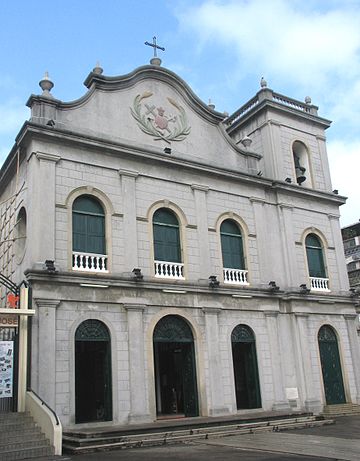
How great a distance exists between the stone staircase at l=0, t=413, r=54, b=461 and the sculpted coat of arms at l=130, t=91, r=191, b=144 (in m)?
9.70

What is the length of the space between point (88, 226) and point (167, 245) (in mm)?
2750

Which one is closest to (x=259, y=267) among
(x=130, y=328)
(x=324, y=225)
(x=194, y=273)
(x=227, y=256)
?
(x=227, y=256)

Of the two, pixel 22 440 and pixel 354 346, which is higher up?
pixel 354 346

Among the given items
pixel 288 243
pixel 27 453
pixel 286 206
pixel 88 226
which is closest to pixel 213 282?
pixel 288 243

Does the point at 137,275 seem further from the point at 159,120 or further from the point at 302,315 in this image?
the point at 302,315

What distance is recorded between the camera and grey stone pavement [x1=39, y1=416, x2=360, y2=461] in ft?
33.9

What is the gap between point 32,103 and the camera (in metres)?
16.1

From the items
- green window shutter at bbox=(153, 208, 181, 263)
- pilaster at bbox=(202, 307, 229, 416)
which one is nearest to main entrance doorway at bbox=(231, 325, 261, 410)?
pilaster at bbox=(202, 307, 229, 416)

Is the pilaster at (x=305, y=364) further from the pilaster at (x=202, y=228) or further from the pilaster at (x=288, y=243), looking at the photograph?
the pilaster at (x=202, y=228)

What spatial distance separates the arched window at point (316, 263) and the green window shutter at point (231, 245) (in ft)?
11.2

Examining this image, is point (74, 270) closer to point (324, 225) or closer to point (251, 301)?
point (251, 301)

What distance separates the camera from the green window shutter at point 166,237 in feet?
56.3

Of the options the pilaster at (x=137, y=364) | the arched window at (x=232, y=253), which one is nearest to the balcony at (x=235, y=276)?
the arched window at (x=232, y=253)

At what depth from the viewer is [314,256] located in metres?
21.5
